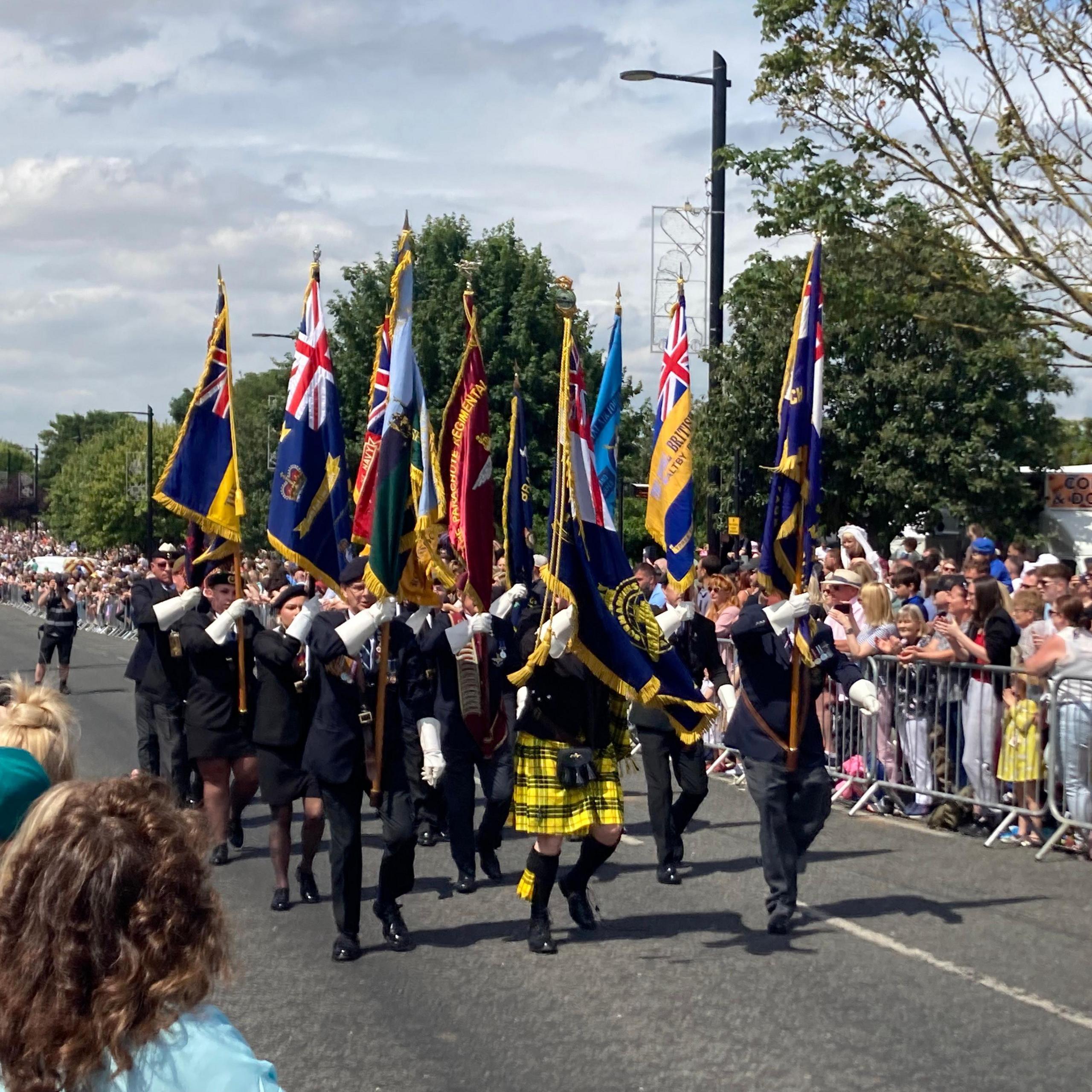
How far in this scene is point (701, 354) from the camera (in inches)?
792

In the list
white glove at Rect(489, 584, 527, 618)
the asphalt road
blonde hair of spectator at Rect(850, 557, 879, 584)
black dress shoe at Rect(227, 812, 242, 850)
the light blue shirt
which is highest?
blonde hair of spectator at Rect(850, 557, 879, 584)

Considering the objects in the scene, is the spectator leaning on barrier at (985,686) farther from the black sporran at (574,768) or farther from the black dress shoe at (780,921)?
the black sporran at (574,768)

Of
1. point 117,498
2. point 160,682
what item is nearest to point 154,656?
point 160,682

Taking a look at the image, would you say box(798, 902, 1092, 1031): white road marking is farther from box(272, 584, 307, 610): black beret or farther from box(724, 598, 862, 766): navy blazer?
box(272, 584, 307, 610): black beret

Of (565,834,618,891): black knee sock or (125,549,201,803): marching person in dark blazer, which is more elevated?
(125,549,201,803): marching person in dark blazer

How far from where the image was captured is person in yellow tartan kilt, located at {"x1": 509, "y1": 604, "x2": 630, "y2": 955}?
723 cm

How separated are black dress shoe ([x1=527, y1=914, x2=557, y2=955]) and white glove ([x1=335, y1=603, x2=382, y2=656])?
1544 mm

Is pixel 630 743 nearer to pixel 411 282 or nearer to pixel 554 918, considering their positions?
pixel 554 918

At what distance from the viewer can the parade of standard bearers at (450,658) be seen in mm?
7355

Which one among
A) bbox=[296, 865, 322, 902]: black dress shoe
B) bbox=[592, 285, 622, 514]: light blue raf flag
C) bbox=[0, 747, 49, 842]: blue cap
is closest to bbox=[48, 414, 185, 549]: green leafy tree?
bbox=[592, 285, 622, 514]: light blue raf flag

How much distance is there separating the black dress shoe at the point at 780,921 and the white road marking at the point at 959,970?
0.32 metres

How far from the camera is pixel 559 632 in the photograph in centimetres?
734

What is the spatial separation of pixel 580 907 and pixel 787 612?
1805 millimetres

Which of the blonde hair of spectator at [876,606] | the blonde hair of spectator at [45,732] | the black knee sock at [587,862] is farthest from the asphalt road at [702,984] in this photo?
the blonde hair of spectator at [876,606]
